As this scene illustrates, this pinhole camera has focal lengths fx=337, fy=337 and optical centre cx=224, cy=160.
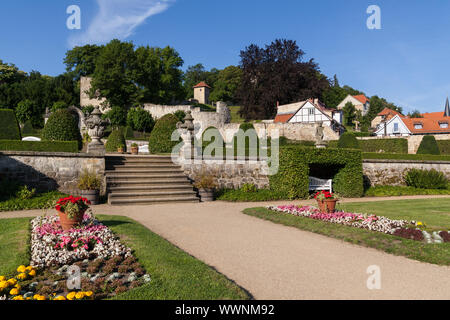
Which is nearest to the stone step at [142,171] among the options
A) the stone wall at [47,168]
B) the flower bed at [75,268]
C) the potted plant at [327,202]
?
the stone wall at [47,168]

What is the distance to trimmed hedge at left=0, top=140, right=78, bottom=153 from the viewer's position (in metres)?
11.4

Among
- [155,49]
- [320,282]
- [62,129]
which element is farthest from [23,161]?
[155,49]

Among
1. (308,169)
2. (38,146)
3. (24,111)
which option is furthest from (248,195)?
(24,111)

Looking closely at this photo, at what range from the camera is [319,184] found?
13750 millimetres

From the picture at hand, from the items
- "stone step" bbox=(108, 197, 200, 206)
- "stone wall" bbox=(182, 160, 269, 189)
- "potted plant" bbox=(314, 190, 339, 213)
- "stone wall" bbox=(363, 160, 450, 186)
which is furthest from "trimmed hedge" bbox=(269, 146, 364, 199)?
"potted plant" bbox=(314, 190, 339, 213)

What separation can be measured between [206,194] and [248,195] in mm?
1648

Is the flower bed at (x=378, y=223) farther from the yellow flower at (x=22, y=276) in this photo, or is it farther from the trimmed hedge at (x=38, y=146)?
the trimmed hedge at (x=38, y=146)

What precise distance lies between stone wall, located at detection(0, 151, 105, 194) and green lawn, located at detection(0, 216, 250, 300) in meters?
4.38

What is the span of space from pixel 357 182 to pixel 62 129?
40.5ft

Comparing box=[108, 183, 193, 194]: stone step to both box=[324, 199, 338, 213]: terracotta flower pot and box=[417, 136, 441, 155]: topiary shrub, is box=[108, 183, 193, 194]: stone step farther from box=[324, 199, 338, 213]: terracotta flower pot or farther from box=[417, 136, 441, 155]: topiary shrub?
box=[417, 136, 441, 155]: topiary shrub

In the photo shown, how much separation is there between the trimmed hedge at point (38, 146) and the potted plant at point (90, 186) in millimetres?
1576

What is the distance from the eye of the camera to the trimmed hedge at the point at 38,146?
37.4ft

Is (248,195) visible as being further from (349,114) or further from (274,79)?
(349,114)
